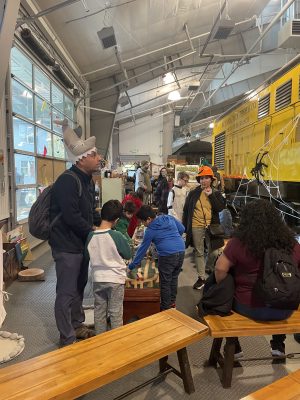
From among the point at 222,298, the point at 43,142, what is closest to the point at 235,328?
the point at 222,298

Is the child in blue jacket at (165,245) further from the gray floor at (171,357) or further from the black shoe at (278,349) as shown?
the black shoe at (278,349)

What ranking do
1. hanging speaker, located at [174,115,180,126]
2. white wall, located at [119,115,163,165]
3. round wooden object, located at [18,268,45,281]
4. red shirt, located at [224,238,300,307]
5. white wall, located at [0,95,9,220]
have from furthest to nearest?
white wall, located at [119,115,163,165]
hanging speaker, located at [174,115,180,126]
white wall, located at [0,95,9,220]
round wooden object, located at [18,268,45,281]
red shirt, located at [224,238,300,307]

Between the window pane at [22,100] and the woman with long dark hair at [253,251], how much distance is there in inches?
175

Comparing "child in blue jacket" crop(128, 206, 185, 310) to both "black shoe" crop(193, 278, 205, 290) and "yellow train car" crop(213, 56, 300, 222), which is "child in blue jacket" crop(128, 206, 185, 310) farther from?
"yellow train car" crop(213, 56, 300, 222)

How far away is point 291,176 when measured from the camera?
4.09 m

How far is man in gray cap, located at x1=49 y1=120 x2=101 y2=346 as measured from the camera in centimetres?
249

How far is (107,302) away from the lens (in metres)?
2.68

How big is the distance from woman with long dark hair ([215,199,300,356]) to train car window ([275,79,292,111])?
260cm

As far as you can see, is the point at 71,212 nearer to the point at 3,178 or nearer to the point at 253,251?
the point at 253,251

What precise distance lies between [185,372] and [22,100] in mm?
5291

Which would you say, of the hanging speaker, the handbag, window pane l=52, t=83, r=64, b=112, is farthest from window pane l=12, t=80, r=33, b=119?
the hanging speaker

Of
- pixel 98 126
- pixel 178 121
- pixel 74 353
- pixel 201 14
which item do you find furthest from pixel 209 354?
pixel 178 121

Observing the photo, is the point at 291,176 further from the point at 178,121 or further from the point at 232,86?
the point at 178,121

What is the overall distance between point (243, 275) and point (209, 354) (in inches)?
35.7
